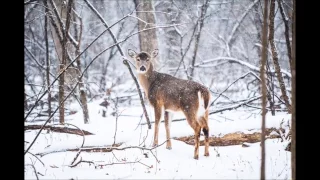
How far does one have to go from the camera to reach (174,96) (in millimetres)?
5039

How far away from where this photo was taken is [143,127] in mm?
5598

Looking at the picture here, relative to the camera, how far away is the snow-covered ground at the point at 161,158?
→ 3.69 m

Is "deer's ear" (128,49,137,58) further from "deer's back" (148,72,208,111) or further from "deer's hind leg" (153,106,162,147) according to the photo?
"deer's hind leg" (153,106,162,147)

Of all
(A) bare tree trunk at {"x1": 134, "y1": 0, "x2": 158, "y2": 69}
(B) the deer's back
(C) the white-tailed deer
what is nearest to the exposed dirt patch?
(C) the white-tailed deer

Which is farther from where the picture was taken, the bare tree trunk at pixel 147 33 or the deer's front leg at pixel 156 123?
the bare tree trunk at pixel 147 33

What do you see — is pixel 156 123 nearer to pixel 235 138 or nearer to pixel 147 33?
pixel 235 138

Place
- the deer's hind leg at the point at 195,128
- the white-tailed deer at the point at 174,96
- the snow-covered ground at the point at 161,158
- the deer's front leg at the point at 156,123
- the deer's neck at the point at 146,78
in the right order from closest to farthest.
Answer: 1. the snow-covered ground at the point at 161,158
2. the deer's hind leg at the point at 195,128
3. the white-tailed deer at the point at 174,96
4. the deer's front leg at the point at 156,123
5. the deer's neck at the point at 146,78

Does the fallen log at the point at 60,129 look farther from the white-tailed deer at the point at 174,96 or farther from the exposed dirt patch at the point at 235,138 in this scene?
the exposed dirt patch at the point at 235,138

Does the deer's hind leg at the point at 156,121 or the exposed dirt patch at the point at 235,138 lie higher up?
the deer's hind leg at the point at 156,121

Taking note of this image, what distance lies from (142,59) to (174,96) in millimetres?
908

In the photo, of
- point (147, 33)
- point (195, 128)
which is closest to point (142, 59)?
point (195, 128)

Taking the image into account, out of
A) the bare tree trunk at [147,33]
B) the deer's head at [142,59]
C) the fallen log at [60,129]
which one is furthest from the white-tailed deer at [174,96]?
the bare tree trunk at [147,33]
